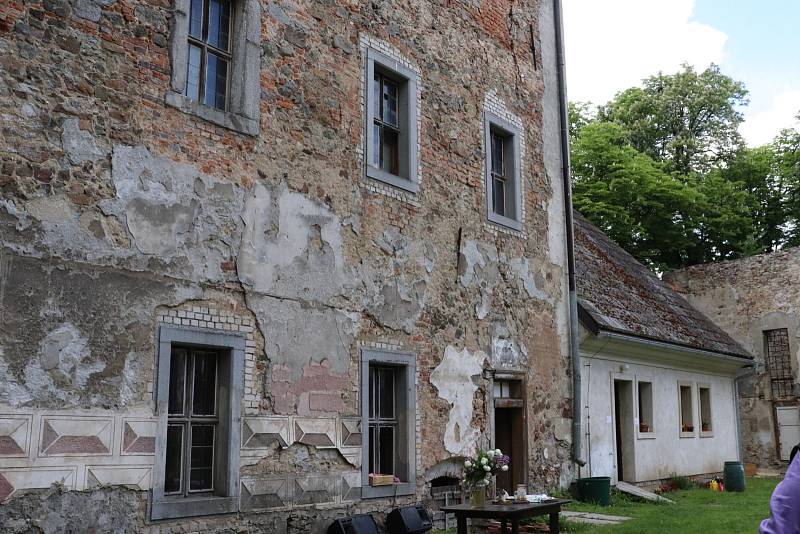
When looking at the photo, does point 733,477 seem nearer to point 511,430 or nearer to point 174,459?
point 511,430

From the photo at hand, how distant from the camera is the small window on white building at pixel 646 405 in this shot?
18281 mm

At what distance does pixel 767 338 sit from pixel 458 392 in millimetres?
18364

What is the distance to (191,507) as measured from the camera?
26.9ft

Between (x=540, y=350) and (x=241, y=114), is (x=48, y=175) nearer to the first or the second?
(x=241, y=114)

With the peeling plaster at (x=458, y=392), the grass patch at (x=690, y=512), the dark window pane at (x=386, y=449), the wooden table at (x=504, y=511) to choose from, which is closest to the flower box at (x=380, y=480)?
the dark window pane at (x=386, y=449)

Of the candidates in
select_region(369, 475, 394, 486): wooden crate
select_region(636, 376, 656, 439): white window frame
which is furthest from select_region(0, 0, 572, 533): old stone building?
select_region(636, 376, 656, 439): white window frame

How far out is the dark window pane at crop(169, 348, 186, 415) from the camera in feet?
27.7

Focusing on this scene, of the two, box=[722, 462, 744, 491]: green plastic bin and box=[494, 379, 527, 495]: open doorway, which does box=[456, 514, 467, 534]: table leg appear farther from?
box=[722, 462, 744, 491]: green plastic bin

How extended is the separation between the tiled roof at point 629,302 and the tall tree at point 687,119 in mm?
15694

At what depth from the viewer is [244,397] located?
29.1ft

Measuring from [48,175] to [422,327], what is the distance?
18.1 feet

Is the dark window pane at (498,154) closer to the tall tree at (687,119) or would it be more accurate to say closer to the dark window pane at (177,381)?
the dark window pane at (177,381)

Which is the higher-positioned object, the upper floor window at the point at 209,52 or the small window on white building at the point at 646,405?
the upper floor window at the point at 209,52

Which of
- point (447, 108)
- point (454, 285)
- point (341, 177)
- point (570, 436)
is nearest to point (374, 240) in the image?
point (341, 177)
